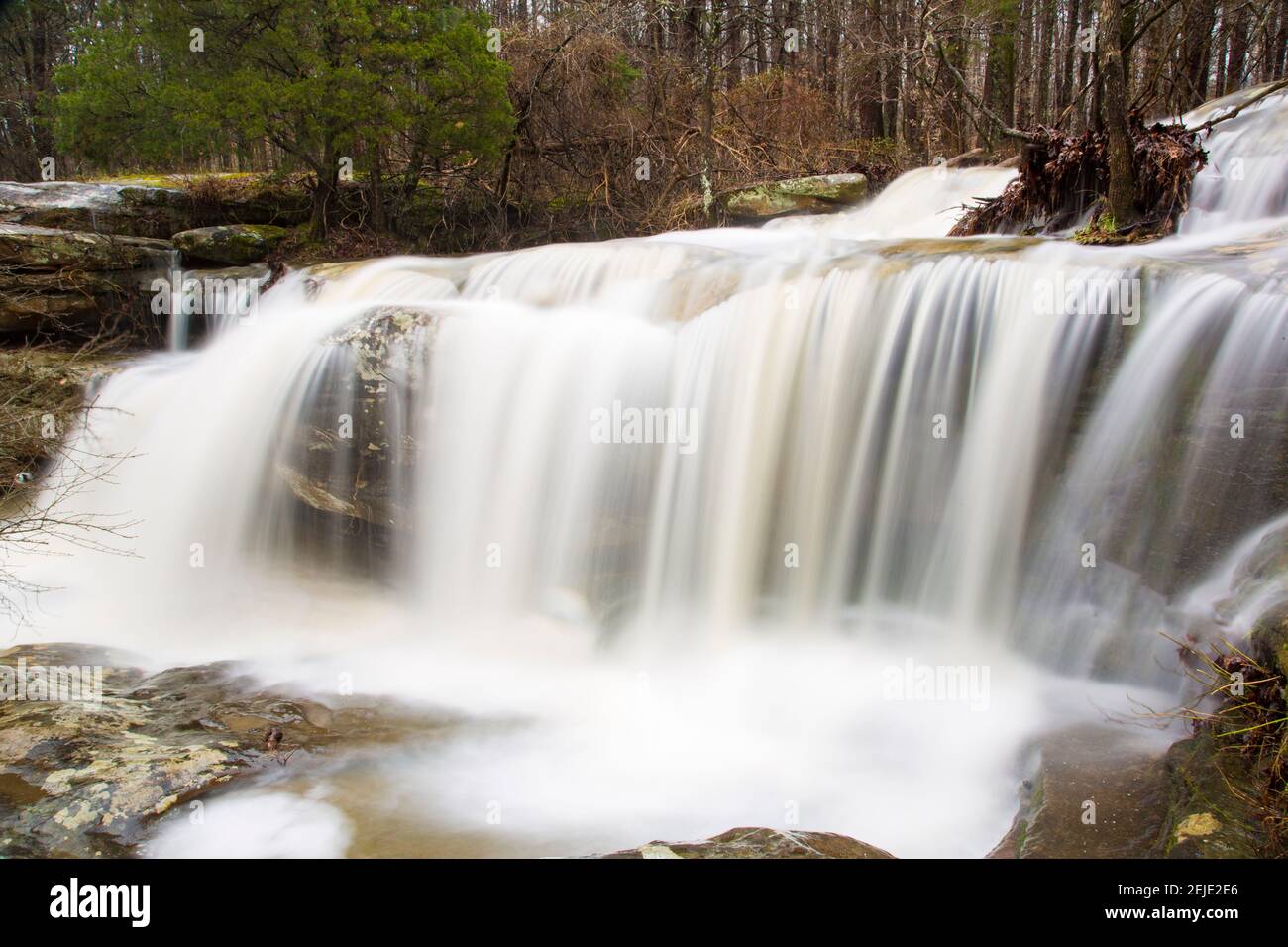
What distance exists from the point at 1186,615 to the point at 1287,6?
11.4 meters

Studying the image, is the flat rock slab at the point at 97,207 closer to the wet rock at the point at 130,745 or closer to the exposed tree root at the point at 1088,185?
the wet rock at the point at 130,745

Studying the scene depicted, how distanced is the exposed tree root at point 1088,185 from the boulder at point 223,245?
8.04 meters

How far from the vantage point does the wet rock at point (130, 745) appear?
3387 mm

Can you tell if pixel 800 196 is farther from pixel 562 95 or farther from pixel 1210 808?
pixel 1210 808

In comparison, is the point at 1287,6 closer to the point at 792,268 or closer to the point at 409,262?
the point at 792,268

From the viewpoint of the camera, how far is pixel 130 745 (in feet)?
13.1

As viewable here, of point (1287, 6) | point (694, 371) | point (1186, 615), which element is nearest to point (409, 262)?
point (694, 371)

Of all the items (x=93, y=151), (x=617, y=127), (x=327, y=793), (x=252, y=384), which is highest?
(x=617, y=127)

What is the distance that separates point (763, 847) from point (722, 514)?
306 cm

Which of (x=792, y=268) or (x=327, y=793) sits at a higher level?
(x=792, y=268)

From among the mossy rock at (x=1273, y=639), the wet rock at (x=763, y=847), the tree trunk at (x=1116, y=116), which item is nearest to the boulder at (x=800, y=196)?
the tree trunk at (x=1116, y=116)

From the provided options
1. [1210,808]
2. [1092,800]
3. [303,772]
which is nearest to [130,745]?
[303,772]

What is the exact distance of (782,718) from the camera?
4.73 metres

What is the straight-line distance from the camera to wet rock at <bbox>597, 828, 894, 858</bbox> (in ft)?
9.39
